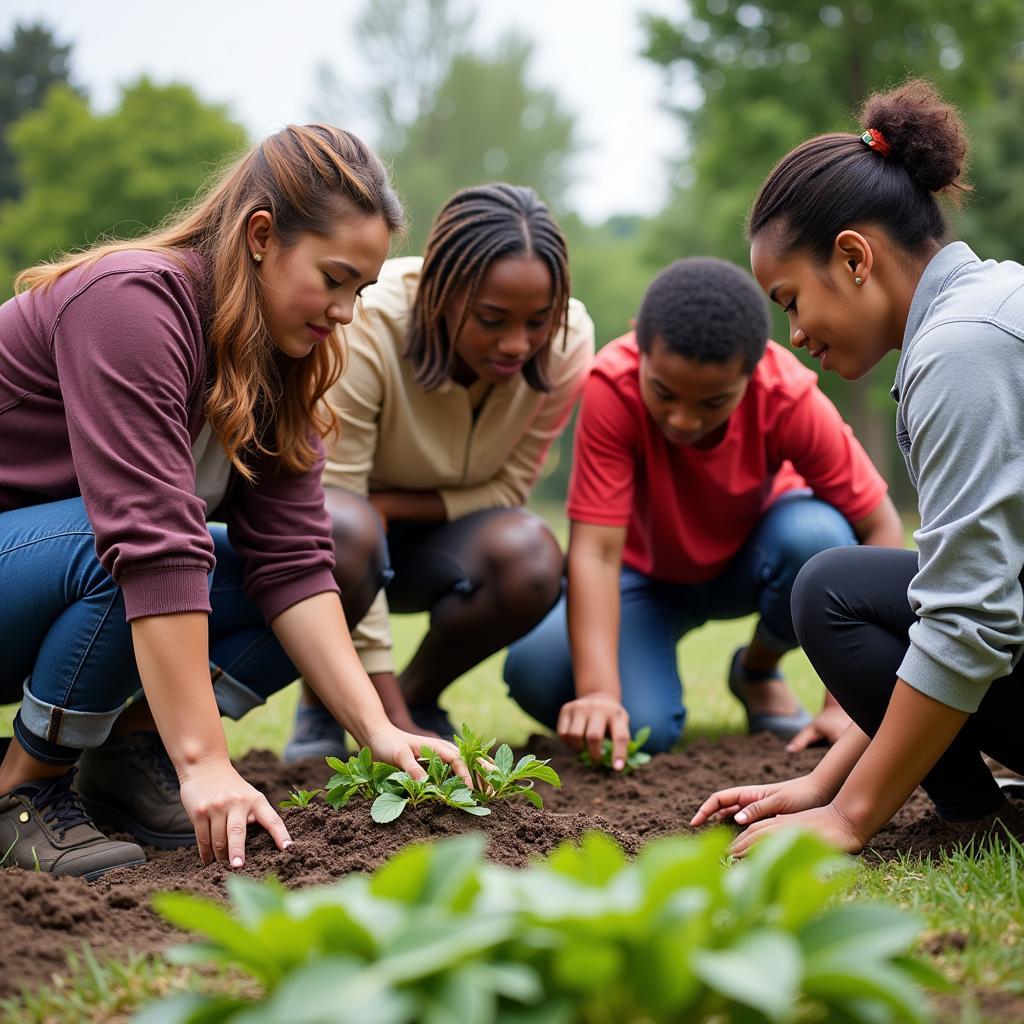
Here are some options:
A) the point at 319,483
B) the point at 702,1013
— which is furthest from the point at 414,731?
the point at 702,1013

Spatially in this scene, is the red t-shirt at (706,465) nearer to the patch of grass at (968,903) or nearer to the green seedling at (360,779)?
the green seedling at (360,779)

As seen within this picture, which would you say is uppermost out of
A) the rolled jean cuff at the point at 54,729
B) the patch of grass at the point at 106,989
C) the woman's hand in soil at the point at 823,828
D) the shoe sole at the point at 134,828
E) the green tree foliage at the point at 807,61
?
the green tree foliage at the point at 807,61

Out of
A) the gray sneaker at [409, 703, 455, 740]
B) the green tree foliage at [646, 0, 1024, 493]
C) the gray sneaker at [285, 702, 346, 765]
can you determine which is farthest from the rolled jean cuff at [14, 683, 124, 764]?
the green tree foliage at [646, 0, 1024, 493]

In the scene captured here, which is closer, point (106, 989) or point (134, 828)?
point (106, 989)

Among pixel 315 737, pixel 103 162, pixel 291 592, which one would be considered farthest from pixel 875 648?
pixel 103 162

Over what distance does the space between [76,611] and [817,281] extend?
172 cm

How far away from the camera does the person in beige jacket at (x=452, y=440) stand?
3.45m

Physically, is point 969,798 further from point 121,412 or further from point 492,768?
point 121,412

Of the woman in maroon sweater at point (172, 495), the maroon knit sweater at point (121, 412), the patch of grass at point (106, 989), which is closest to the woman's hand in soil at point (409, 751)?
the woman in maroon sweater at point (172, 495)

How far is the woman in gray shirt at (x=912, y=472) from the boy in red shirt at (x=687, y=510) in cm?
85

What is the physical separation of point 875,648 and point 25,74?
41.5m

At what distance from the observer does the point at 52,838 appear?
2.46 meters

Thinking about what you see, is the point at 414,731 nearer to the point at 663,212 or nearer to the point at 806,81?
the point at 806,81

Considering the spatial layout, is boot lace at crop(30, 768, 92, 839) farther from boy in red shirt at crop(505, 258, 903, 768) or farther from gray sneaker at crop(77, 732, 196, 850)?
boy in red shirt at crop(505, 258, 903, 768)
